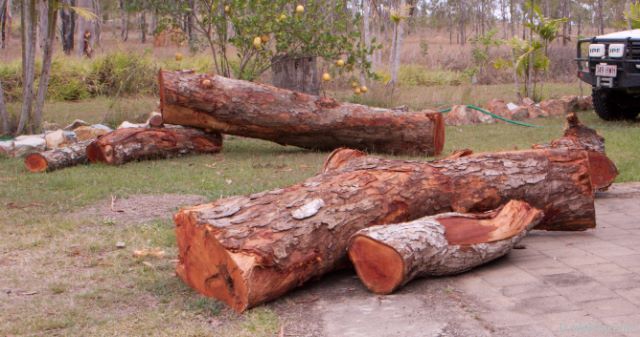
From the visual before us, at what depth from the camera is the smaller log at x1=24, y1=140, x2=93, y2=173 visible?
957cm

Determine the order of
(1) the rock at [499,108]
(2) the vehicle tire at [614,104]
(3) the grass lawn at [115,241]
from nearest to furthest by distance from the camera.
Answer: (3) the grass lawn at [115,241]
(2) the vehicle tire at [614,104]
(1) the rock at [499,108]

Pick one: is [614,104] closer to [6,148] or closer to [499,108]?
[499,108]

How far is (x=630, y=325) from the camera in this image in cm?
414

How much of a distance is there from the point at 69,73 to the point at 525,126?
36.3 ft

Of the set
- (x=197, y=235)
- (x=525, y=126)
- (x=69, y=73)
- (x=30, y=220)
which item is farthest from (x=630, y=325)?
(x=69, y=73)

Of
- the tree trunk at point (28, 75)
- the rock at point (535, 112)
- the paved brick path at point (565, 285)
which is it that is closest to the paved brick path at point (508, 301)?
the paved brick path at point (565, 285)

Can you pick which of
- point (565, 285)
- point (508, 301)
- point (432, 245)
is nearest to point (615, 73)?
point (565, 285)

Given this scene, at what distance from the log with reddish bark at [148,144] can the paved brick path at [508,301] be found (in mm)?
5278

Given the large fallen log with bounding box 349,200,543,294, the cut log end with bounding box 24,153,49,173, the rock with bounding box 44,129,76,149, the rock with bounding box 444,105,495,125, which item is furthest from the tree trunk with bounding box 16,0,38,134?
the large fallen log with bounding box 349,200,543,294

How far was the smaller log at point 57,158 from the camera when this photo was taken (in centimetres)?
957

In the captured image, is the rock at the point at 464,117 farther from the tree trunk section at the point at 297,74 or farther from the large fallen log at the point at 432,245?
Answer: the large fallen log at the point at 432,245

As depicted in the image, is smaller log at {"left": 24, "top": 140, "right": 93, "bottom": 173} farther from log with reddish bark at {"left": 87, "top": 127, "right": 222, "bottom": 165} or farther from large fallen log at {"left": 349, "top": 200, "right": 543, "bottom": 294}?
large fallen log at {"left": 349, "top": 200, "right": 543, "bottom": 294}

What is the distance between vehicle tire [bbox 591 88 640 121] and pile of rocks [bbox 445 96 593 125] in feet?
4.08

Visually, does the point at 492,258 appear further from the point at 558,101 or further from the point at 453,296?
the point at 558,101
